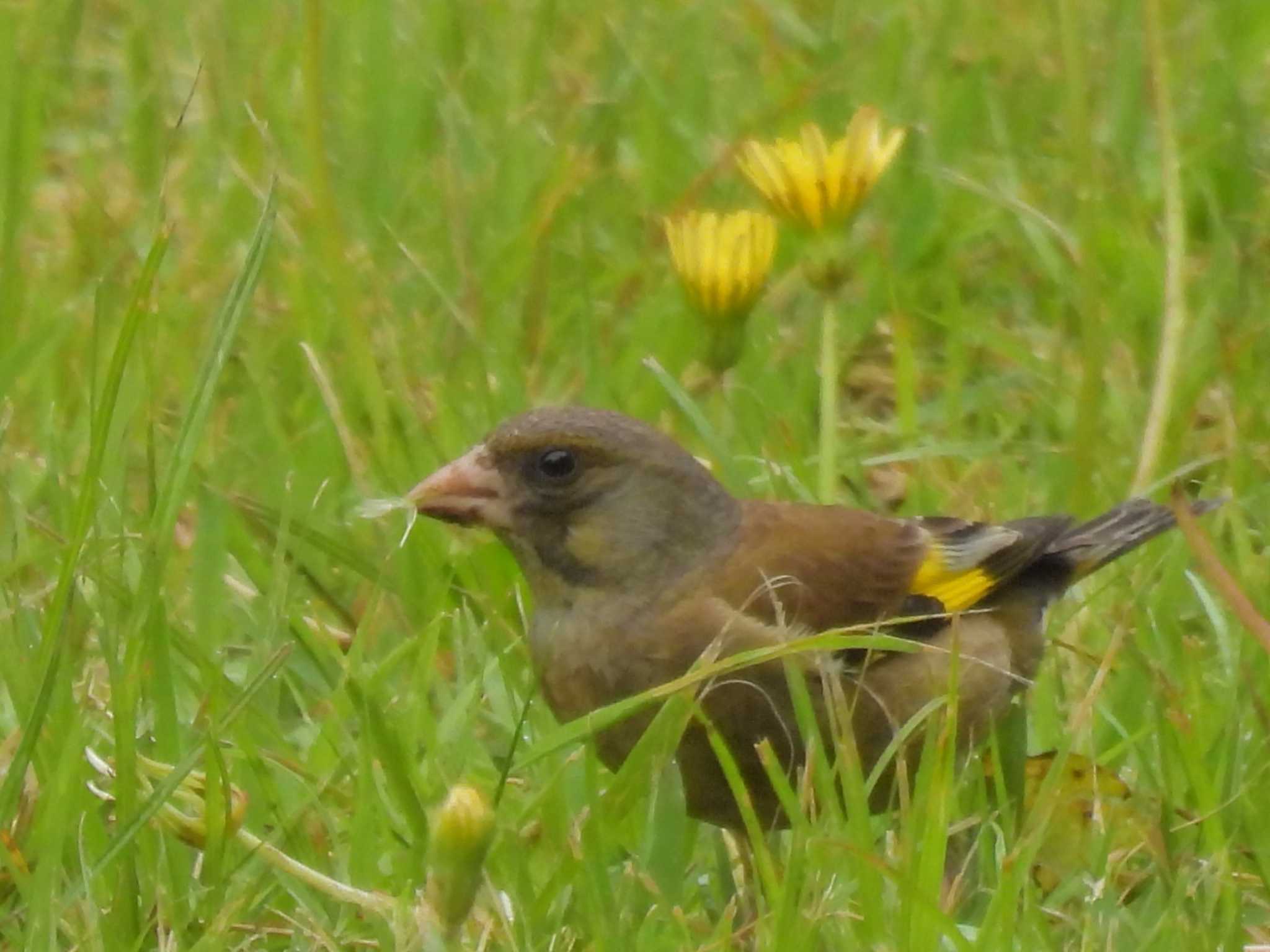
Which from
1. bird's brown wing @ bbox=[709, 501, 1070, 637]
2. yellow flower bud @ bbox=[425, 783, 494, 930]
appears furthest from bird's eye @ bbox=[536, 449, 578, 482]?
yellow flower bud @ bbox=[425, 783, 494, 930]

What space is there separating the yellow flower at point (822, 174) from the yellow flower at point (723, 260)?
0.17ft

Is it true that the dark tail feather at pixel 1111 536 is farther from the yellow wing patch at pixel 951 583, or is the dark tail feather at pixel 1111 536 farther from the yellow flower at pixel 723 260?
the yellow flower at pixel 723 260

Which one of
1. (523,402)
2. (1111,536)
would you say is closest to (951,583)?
(1111,536)

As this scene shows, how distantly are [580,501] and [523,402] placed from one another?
3.20 feet

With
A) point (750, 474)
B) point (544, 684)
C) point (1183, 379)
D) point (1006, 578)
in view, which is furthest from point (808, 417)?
point (544, 684)

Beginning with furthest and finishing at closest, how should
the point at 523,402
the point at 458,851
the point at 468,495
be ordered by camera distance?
1. the point at 523,402
2. the point at 468,495
3. the point at 458,851

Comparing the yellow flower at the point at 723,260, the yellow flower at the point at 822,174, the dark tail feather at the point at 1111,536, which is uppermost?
the yellow flower at the point at 822,174

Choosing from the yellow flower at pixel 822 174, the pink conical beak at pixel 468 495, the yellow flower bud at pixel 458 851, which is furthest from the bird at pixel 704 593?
the yellow flower bud at pixel 458 851

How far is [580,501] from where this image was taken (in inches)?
124

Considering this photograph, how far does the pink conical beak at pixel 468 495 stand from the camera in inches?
121

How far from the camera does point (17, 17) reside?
5547 mm

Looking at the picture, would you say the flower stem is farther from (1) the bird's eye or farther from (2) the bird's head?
(1) the bird's eye

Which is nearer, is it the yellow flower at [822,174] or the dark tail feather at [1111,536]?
the yellow flower at [822,174]

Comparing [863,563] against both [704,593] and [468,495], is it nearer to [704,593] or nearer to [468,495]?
[704,593]
